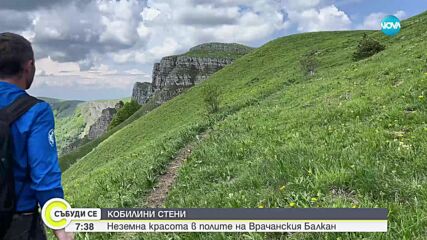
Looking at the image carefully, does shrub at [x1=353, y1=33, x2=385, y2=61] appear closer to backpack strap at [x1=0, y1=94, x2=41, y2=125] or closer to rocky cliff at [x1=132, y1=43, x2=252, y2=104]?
backpack strap at [x1=0, y1=94, x2=41, y2=125]

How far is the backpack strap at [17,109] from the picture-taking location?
368 centimetres

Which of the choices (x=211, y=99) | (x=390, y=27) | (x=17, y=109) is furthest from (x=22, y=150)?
(x=390, y=27)

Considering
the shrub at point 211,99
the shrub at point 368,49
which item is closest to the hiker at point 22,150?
the shrub at point 211,99

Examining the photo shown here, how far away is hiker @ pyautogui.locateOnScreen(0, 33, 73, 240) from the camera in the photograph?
144 inches

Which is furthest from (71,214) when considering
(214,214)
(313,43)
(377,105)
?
(313,43)

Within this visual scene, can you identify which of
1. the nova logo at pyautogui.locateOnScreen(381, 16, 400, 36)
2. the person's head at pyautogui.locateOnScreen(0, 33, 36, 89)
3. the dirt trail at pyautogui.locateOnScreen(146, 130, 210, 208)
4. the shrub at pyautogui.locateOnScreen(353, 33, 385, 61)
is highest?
the nova logo at pyautogui.locateOnScreen(381, 16, 400, 36)

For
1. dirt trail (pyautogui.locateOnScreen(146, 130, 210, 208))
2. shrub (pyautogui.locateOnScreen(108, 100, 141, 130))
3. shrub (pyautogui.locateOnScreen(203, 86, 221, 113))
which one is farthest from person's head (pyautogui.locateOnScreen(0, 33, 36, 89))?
shrub (pyautogui.locateOnScreen(108, 100, 141, 130))

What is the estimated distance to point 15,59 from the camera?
394 cm

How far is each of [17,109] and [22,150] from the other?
0.38 meters

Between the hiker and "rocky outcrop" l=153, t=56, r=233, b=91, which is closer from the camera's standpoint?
the hiker

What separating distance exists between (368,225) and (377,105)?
865 cm

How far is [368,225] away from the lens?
5.34m

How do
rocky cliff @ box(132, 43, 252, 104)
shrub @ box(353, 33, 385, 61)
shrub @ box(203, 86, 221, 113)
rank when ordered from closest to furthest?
1. shrub @ box(203, 86, 221, 113)
2. shrub @ box(353, 33, 385, 61)
3. rocky cliff @ box(132, 43, 252, 104)

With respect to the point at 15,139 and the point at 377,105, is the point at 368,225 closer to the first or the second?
the point at 15,139
